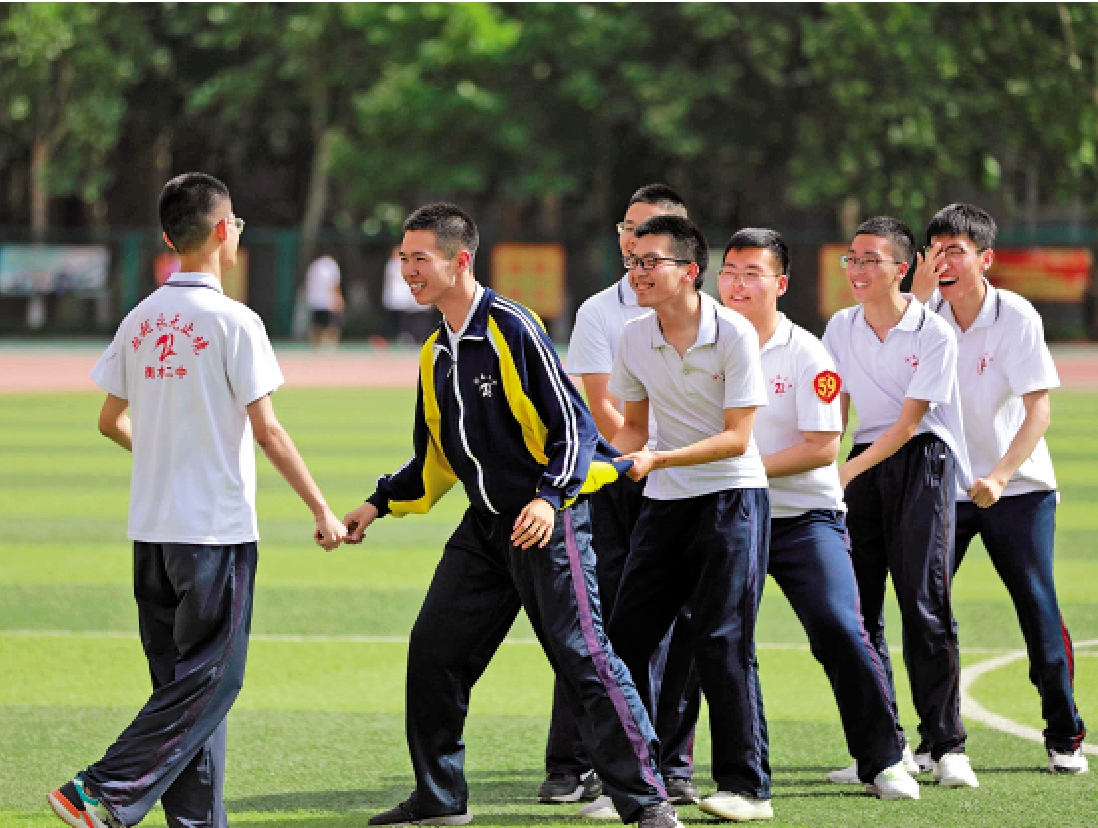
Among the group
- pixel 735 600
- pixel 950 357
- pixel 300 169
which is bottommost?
pixel 735 600

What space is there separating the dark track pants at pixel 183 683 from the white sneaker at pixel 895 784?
7.29 ft

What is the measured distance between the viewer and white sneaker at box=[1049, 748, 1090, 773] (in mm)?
6457

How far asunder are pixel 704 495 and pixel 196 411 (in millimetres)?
1660

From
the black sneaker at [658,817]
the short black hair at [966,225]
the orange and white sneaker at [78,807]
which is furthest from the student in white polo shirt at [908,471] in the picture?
the orange and white sneaker at [78,807]

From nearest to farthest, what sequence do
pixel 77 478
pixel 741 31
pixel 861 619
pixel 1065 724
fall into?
1. pixel 861 619
2. pixel 1065 724
3. pixel 77 478
4. pixel 741 31

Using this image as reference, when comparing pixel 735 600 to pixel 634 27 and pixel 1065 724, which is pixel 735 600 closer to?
pixel 1065 724

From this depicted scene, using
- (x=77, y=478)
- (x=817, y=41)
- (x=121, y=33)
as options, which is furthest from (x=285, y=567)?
(x=121, y=33)

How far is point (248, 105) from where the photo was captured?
1618 inches

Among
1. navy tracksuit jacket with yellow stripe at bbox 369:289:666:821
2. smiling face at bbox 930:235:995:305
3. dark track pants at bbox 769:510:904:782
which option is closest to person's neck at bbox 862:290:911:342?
smiling face at bbox 930:235:995:305

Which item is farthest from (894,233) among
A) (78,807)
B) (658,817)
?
(78,807)

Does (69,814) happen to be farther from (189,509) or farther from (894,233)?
(894,233)

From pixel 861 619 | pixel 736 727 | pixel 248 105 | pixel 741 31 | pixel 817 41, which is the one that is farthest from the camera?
pixel 248 105

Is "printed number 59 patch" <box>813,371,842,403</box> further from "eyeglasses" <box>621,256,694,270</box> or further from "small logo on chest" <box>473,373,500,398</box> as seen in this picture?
"small logo on chest" <box>473,373,500,398</box>

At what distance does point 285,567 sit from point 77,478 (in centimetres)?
526
